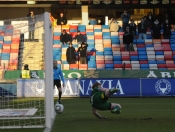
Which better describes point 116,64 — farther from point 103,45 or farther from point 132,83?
point 132,83

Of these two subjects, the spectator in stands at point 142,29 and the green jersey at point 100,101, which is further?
the spectator in stands at point 142,29

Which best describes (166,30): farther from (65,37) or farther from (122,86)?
(122,86)

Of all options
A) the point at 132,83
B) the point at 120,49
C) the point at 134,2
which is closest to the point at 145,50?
the point at 120,49

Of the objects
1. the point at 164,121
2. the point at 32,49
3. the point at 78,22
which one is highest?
the point at 78,22

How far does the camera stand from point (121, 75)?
3106cm

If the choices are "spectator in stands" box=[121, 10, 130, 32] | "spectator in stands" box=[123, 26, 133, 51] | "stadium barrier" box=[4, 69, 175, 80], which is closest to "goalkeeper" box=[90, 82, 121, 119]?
"stadium barrier" box=[4, 69, 175, 80]

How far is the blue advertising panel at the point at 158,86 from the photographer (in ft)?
92.2

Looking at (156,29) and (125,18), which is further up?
(125,18)

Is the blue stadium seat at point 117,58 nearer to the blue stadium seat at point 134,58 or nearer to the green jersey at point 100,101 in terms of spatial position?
the blue stadium seat at point 134,58

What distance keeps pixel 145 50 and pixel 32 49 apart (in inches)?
856

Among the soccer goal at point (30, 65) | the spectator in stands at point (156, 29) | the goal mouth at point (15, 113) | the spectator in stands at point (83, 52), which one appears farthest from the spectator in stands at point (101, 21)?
the goal mouth at point (15, 113)

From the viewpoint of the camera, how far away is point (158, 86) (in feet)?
92.3

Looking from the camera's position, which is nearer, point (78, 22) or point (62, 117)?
point (62, 117)

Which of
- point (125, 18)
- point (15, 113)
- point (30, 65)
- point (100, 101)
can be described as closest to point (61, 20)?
point (125, 18)
